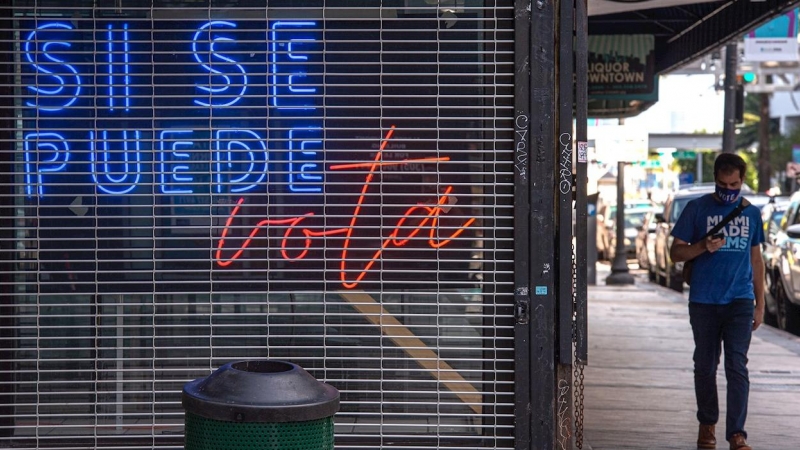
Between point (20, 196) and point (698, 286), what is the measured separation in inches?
169

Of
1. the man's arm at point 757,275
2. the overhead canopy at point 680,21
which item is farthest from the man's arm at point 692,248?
the overhead canopy at point 680,21

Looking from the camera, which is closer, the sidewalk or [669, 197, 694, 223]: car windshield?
the sidewalk

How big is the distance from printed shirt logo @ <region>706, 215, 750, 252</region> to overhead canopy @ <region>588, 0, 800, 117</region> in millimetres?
2573

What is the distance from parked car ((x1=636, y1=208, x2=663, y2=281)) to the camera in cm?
2722

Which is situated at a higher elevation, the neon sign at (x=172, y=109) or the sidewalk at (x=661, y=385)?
the neon sign at (x=172, y=109)

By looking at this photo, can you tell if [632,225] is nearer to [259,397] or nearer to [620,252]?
[620,252]

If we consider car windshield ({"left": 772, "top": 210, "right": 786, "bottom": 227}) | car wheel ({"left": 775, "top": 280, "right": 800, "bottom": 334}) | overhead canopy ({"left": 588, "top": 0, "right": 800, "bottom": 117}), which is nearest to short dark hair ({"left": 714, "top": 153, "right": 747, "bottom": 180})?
overhead canopy ({"left": 588, "top": 0, "right": 800, "bottom": 117})

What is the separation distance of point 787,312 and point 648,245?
11.3 meters

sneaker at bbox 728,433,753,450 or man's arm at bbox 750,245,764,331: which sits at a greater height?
man's arm at bbox 750,245,764,331

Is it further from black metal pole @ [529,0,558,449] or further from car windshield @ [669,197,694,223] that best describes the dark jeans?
car windshield @ [669,197,694,223]

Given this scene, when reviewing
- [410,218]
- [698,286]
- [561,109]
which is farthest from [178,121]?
[698,286]

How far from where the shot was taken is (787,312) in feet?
55.6

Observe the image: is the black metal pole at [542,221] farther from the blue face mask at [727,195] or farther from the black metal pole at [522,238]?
the blue face mask at [727,195]

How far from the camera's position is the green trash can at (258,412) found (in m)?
4.34
